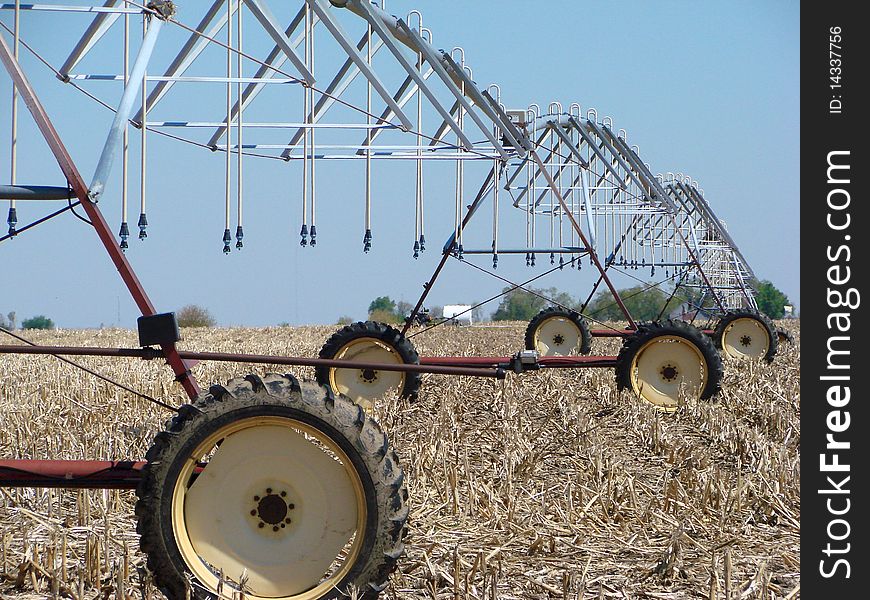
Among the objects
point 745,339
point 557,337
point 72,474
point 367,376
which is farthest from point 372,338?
point 745,339

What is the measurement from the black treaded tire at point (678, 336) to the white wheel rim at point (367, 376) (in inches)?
77.5

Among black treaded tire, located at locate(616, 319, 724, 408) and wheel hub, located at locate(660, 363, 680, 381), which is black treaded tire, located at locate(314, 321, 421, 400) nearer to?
black treaded tire, located at locate(616, 319, 724, 408)

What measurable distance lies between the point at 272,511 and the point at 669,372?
20.5 ft

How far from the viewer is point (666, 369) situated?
902 centimetres

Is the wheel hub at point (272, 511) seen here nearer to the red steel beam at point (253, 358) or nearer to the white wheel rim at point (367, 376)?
the red steel beam at point (253, 358)

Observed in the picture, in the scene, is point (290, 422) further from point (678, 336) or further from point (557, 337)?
point (557, 337)

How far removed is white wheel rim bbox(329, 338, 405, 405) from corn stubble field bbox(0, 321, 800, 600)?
347 millimetres

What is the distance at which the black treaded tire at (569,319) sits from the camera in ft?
45.6

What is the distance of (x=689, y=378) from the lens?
8914mm

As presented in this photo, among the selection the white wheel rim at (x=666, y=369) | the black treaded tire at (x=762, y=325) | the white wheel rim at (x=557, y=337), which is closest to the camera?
the white wheel rim at (x=666, y=369)

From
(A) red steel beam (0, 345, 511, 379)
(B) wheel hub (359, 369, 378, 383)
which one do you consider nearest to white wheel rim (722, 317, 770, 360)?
(B) wheel hub (359, 369, 378, 383)

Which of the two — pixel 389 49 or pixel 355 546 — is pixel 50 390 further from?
pixel 355 546

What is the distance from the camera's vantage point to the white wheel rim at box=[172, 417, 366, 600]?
323 centimetres

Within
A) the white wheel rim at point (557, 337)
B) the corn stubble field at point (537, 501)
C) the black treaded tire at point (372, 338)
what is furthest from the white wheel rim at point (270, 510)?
the white wheel rim at point (557, 337)
